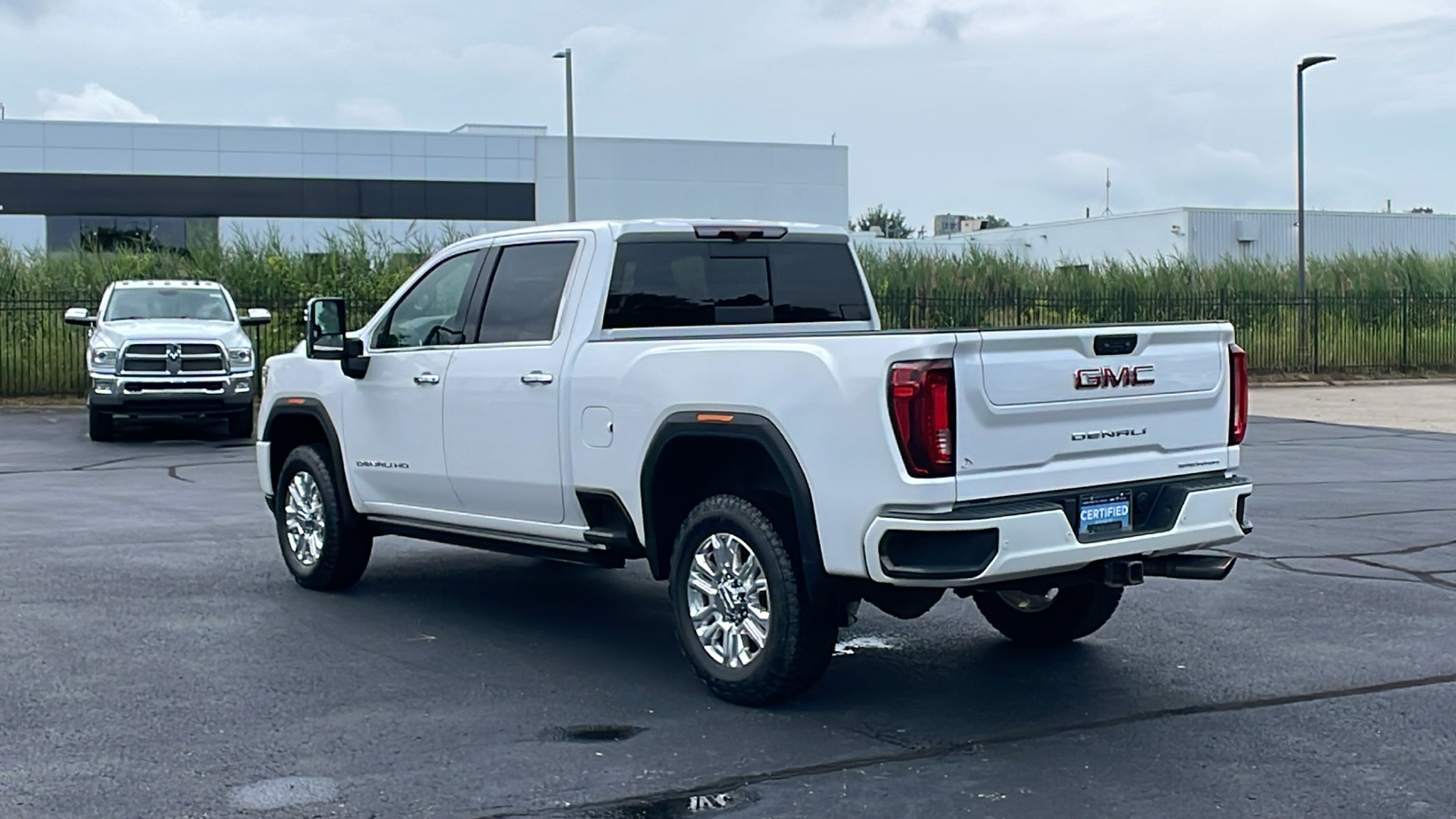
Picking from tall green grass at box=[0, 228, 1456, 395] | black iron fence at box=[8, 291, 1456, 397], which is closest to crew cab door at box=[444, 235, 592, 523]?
tall green grass at box=[0, 228, 1456, 395]

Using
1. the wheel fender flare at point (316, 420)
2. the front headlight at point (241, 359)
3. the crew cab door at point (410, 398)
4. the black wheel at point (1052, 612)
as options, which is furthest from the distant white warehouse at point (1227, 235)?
the black wheel at point (1052, 612)

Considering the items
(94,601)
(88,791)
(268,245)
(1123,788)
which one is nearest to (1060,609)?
(1123,788)

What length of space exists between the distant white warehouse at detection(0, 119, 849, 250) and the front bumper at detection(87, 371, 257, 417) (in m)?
32.1

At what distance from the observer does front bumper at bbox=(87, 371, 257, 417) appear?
1914 cm

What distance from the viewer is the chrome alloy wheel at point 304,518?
910 cm

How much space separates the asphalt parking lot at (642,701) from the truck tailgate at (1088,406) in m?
0.98

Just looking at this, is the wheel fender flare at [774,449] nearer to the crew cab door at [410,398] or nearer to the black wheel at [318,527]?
the crew cab door at [410,398]

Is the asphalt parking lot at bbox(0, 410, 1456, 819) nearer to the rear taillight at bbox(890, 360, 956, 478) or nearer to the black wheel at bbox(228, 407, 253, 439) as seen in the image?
the rear taillight at bbox(890, 360, 956, 478)

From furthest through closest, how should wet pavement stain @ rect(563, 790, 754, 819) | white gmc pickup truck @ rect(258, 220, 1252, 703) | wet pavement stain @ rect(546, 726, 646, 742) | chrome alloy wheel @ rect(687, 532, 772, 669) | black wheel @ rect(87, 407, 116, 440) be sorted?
black wheel @ rect(87, 407, 116, 440), chrome alloy wheel @ rect(687, 532, 772, 669), wet pavement stain @ rect(546, 726, 646, 742), white gmc pickup truck @ rect(258, 220, 1252, 703), wet pavement stain @ rect(563, 790, 754, 819)

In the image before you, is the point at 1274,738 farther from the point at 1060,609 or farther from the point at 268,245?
the point at 268,245

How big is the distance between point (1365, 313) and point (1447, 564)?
85.5ft

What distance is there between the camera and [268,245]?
104 ft

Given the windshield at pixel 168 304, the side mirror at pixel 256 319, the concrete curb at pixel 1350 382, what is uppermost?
the windshield at pixel 168 304

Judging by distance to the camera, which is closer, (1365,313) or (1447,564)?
(1447,564)
